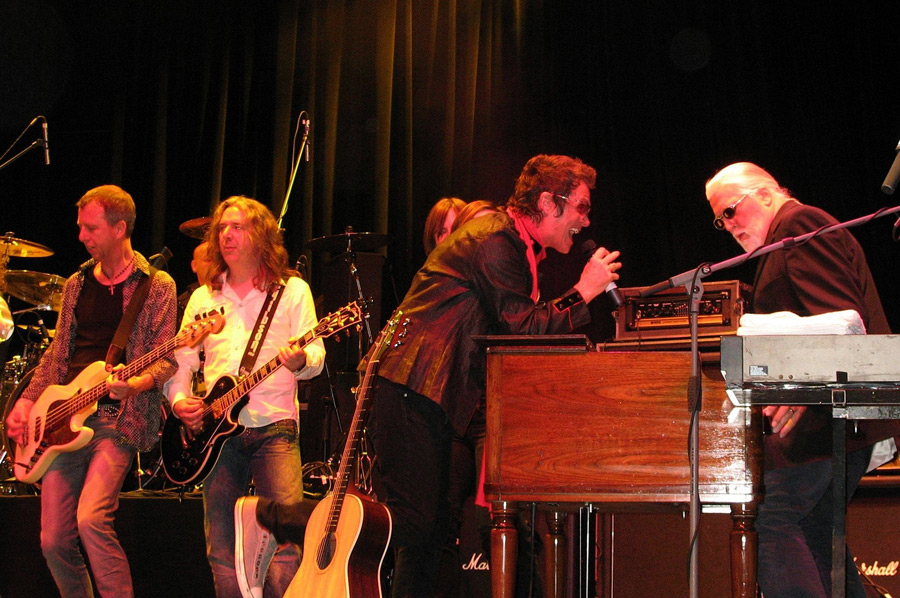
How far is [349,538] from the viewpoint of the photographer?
128 inches

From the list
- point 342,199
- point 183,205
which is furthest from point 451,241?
point 183,205

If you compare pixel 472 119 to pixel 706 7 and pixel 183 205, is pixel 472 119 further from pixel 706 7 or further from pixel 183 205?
pixel 183 205

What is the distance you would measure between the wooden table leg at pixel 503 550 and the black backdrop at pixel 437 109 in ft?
11.2

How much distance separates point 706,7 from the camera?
6.49 meters

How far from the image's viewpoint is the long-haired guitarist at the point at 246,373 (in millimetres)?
3582

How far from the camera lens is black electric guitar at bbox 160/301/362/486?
3.64 metres

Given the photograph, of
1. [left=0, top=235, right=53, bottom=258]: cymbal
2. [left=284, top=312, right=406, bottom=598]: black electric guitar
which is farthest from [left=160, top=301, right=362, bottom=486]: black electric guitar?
[left=0, top=235, right=53, bottom=258]: cymbal

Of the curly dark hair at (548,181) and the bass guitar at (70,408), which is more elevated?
the curly dark hair at (548,181)

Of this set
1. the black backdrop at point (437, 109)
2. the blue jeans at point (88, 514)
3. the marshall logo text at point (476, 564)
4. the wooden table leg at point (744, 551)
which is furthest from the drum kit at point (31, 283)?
the wooden table leg at point (744, 551)

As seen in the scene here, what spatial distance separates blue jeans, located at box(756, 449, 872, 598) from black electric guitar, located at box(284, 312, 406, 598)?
1291 millimetres

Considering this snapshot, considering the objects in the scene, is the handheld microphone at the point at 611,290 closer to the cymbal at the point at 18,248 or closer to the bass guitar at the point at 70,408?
the bass guitar at the point at 70,408

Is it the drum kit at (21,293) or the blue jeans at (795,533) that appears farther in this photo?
the drum kit at (21,293)

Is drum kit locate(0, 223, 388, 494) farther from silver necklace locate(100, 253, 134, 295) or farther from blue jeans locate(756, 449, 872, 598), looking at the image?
blue jeans locate(756, 449, 872, 598)

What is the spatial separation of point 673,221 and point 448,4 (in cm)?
257
